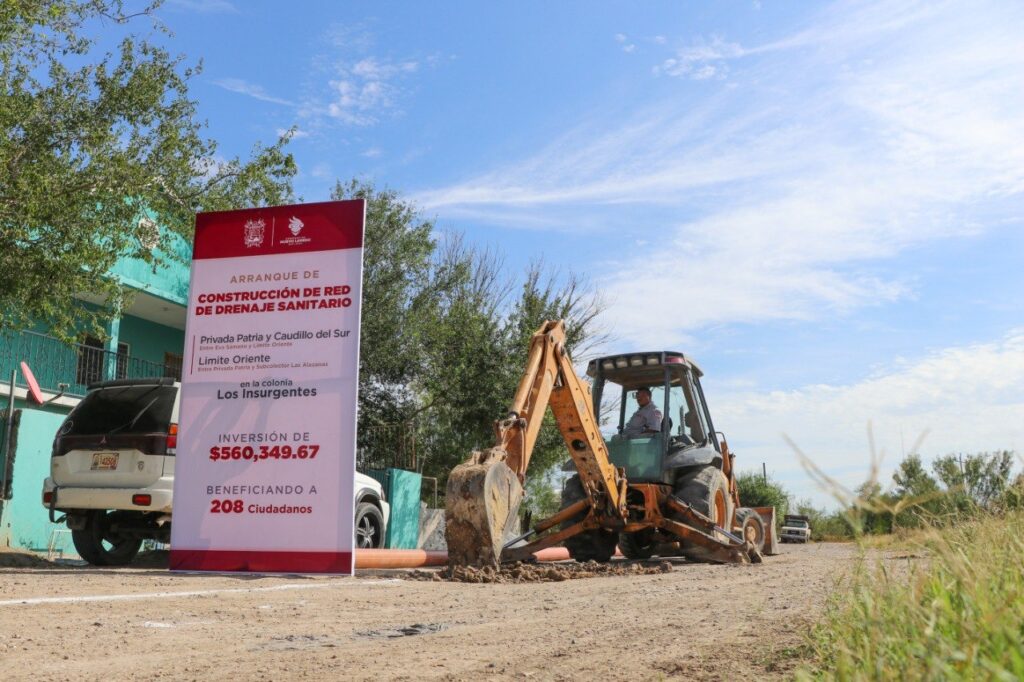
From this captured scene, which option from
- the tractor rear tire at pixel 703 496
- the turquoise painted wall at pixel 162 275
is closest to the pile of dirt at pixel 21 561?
the tractor rear tire at pixel 703 496

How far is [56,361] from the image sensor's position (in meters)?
20.6

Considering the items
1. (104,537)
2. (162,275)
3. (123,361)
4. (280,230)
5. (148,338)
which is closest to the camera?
(280,230)

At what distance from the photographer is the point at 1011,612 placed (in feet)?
9.20

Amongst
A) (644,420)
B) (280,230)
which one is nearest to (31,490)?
(280,230)

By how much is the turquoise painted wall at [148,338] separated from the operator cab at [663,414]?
44.2 ft

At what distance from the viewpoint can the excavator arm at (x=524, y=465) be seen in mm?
9828

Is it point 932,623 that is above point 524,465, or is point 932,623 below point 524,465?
below

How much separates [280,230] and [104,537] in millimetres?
4488

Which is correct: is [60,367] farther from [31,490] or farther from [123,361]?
[31,490]

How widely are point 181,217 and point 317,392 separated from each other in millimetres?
7722

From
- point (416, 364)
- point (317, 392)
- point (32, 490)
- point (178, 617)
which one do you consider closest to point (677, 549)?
point (317, 392)

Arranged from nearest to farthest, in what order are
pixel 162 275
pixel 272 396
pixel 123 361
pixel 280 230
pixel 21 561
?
pixel 272 396, pixel 280 230, pixel 21 561, pixel 162 275, pixel 123 361

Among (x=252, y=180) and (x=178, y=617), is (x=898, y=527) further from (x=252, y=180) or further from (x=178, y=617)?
(x=252, y=180)

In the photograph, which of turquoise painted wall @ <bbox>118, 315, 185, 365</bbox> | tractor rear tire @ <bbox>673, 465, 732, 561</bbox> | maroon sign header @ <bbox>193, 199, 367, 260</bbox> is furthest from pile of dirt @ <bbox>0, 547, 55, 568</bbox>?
turquoise painted wall @ <bbox>118, 315, 185, 365</bbox>
